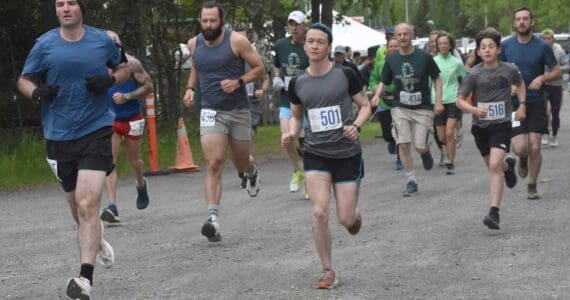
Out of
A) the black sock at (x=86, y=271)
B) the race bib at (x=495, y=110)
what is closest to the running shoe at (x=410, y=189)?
the race bib at (x=495, y=110)

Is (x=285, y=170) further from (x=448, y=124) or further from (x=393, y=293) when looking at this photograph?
(x=393, y=293)

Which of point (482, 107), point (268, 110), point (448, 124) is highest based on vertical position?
point (482, 107)

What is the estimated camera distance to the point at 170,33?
2436 centimetres

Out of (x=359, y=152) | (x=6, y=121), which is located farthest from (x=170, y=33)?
(x=359, y=152)

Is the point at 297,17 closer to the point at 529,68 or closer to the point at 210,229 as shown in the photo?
the point at 529,68

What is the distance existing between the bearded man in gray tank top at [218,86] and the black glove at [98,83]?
2437 millimetres

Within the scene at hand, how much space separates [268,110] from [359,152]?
20.8 metres

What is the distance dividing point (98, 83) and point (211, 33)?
255cm

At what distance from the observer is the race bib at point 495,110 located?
11.2 m

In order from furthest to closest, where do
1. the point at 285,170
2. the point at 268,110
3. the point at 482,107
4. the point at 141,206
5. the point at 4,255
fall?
the point at 268,110 → the point at 285,170 → the point at 141,206 → the point at 482,107 → the point at 4,255

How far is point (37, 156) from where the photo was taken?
18859mm

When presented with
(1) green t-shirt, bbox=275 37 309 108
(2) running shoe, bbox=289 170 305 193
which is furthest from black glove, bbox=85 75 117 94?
(2) running shoe, bbox=289 170 305 193

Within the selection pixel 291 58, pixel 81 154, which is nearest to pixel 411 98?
pixel 291 58

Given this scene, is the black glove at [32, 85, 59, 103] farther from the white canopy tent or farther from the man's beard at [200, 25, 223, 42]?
the white canopy tent
